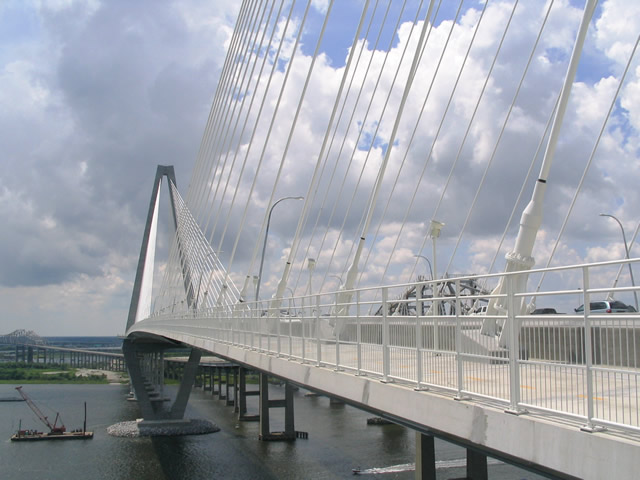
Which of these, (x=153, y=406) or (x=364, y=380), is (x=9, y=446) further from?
(x=364, y=380)

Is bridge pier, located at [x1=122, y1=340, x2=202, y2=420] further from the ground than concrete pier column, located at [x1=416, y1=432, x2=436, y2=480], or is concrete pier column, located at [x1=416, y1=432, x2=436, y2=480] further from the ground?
concrete pier column, located at [x1=416, y1=432, x2=436, y2=480]

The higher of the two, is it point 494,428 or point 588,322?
point 588,322

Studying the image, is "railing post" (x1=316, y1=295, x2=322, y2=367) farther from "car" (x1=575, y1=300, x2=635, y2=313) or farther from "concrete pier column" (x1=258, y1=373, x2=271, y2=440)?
"concrete pier column" (x1=258, y1=373, x2=271, y2=440)

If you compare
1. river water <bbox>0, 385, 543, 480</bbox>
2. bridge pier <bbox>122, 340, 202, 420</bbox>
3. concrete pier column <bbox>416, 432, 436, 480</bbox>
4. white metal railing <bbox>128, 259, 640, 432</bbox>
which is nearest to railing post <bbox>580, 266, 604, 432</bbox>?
white metal railing <bbox>128, 259, 640, 432</bbox>

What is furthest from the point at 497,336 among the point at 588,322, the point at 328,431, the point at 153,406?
the point at 153,406

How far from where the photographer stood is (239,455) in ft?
134

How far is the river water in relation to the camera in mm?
35125

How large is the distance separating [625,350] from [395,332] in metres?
4.28

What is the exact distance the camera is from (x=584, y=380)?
5512mm

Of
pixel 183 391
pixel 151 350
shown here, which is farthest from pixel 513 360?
pixel 151 350

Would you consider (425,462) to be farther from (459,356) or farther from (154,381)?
(154,381)

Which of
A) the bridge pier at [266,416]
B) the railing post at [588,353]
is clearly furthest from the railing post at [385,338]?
the bridge pier at [266,416]

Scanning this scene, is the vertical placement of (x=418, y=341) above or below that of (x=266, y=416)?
above

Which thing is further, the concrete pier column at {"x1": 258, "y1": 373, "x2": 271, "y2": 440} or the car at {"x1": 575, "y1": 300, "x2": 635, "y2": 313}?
the concrete pier column at {"x1": 258, "y1": 373, "x2": 271, "y2": 440}
